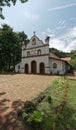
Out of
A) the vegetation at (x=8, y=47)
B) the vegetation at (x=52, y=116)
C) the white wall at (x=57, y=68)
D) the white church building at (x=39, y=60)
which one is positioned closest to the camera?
the vegetation at (x=52, y=116)

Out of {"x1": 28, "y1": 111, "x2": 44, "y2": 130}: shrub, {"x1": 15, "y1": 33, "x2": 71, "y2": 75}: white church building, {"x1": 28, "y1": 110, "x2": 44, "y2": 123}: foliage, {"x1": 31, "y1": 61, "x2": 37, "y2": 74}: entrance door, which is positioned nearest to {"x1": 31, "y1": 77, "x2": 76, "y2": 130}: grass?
{"x1": 28, "y1": 111, "x2": 44, "y2": 130}: shrub

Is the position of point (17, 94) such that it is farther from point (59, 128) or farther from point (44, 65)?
point (44, 65)

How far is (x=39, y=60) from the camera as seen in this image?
132 ft

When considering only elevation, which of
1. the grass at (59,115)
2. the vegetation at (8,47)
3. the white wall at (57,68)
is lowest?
the grass at (59,115)

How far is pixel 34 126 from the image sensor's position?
354 inches

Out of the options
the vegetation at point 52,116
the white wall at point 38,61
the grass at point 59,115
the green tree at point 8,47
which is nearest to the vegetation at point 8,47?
the green tree at point 8,47

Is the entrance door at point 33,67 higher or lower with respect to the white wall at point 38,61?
lower

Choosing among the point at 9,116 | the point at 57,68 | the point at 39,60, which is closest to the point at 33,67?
the point at 39,60

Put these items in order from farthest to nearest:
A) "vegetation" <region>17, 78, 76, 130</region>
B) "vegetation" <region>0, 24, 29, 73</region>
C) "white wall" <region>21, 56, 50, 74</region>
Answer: "vegetation" <region>0, 24, 29, 73</region>, "white wall" <region>21, 56, 50, 74</region>, "vegetation" <region>17, 78, 76, 130</region>

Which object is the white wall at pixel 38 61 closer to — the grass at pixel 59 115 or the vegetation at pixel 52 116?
the grass at pixel 59 115

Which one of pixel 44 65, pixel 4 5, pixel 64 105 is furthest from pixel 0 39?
pixel 64 105

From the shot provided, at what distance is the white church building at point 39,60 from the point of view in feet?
129

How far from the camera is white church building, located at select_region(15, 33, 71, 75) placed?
129 ft

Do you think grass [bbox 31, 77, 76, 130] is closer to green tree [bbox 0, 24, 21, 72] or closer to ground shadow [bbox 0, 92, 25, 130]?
ground shadow [bbox 0, 92, 25, 130]
